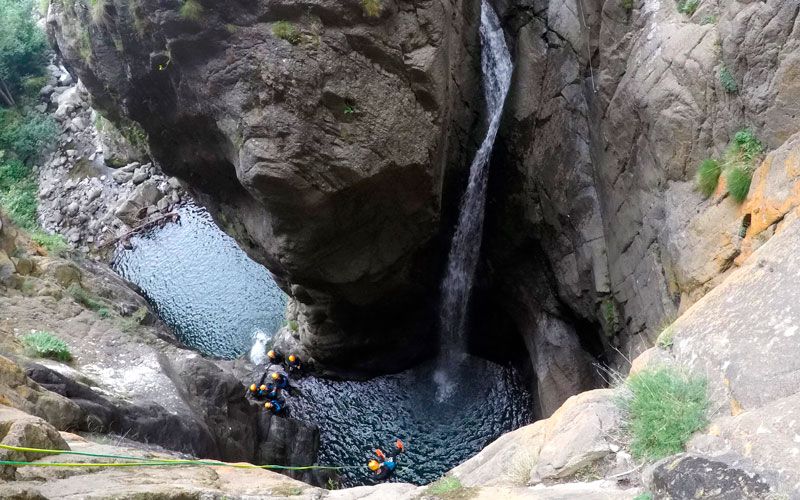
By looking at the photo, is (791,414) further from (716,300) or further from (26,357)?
(26,357)

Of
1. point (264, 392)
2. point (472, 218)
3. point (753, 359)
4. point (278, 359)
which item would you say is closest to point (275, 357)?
point (278, 359)

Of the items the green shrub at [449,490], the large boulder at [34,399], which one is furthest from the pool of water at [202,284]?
the green shrub at [449,490]

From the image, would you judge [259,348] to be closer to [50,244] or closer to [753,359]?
[50,244]

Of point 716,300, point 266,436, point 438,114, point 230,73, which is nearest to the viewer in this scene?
point 716,300

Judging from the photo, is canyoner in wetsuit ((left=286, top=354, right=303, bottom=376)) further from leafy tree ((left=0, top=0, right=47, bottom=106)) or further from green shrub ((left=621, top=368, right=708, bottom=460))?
leafy tree ((left=0, top=0, right=47, bottom=106))

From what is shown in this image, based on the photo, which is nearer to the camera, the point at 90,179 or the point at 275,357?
the point at 275,357

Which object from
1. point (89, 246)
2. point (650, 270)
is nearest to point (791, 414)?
point (650, 270)

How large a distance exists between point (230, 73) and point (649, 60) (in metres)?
6.43

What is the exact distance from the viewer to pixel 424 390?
48.0 ft

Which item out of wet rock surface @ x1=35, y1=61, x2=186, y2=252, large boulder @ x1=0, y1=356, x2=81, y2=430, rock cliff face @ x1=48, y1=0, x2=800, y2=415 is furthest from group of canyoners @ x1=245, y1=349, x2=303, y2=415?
wet rock surface @ x1=35, y1=61, x2=186, y2=252

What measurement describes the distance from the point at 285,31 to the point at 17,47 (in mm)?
26462

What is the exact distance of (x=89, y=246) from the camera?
2317 cm

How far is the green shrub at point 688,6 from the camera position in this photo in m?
7.65

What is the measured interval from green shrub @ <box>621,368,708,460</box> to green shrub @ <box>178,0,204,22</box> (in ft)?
25.8
